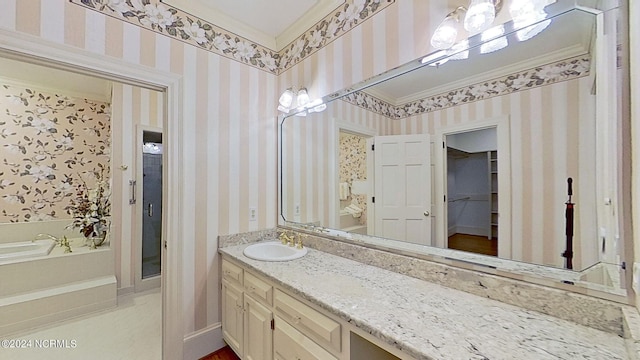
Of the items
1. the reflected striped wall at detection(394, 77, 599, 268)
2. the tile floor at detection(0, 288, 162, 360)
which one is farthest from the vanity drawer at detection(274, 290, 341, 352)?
the tile floor at detection(0, 288, 162, 360)

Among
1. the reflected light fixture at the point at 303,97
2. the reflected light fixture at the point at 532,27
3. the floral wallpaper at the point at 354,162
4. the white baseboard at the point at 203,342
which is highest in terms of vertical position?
the reflected light fixture at the point at 303,97

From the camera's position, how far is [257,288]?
1.47 m

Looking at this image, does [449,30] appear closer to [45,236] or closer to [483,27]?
[483,27]

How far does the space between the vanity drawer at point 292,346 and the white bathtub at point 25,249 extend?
2.86 metres

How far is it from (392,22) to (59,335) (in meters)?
3.53

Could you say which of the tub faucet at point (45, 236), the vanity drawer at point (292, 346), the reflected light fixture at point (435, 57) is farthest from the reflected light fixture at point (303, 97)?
the tub faucet at point (45, 236)

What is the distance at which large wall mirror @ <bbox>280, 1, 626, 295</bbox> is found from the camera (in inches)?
34.4

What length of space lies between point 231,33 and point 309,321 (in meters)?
2.20

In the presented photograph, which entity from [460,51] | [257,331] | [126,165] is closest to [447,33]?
[460,51]

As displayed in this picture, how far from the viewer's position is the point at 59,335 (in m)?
2.05

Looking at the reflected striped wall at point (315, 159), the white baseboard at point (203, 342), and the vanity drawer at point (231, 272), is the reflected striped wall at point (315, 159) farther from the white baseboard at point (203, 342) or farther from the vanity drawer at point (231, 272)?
the white baseboard at point (203, 342)

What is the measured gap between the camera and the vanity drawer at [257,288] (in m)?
1.38

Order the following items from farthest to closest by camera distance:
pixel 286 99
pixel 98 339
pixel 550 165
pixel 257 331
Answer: pixel 286 99 < pixel 98 339 < pixel 257 331 < pixel 550 165

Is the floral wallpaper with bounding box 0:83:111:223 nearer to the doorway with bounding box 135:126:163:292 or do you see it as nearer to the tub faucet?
the tub faucet
